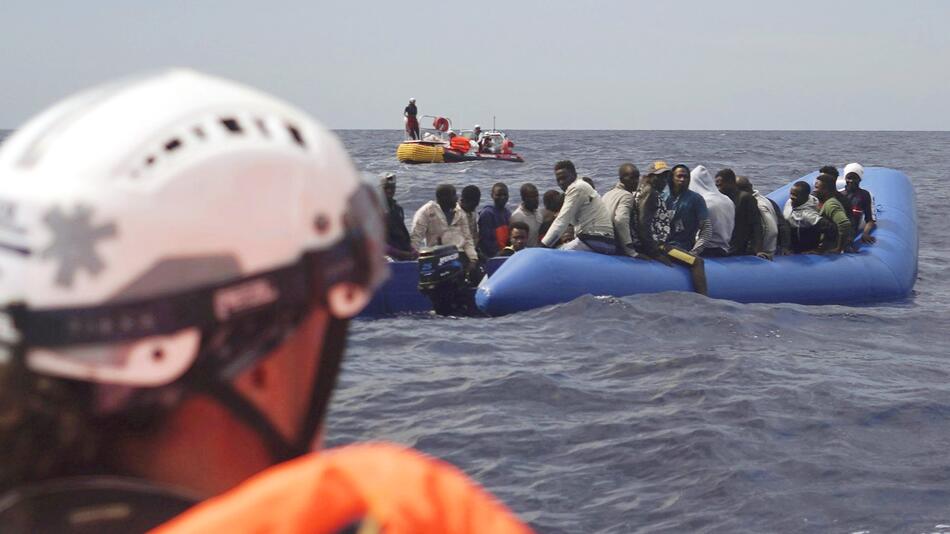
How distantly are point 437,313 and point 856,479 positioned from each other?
5.27 meters

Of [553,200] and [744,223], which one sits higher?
[553,200]

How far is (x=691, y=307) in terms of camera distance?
1013 centimetres

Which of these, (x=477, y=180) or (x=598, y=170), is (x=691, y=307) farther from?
(x=598, y=170)

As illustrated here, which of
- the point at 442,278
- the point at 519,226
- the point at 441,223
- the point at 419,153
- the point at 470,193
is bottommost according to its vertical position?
the point at 419,153

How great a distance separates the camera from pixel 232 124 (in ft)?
3.05

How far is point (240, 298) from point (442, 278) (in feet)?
29.8

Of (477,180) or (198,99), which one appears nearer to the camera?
(198,99)

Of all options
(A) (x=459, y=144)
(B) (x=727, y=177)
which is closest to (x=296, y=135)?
(B) (x=727, y=177)

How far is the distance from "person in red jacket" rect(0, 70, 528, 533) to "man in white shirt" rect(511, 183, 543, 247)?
1044 centimetres

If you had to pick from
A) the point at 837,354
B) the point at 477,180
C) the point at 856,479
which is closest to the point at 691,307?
the point at 837,354

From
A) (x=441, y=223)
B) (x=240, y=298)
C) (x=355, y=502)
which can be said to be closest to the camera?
(x=355, y=502)

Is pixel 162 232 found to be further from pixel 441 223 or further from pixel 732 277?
pixel 732 277

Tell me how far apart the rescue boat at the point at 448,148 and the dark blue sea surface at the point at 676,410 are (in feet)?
70.3

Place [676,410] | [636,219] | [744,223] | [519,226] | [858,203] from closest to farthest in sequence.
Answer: [676,410]
[636,219]
[519,226]
[744,223]
[858,203]
